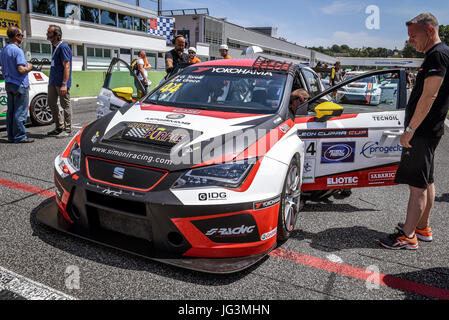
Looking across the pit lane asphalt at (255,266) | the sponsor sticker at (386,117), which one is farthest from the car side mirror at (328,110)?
the pit lane asphalt at (255,266)

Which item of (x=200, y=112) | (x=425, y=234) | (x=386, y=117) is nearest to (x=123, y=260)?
(x=200, y=112)

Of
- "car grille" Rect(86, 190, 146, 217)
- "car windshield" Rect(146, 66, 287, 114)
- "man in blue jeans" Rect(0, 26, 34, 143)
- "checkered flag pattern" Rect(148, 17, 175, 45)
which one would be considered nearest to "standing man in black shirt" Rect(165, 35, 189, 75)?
"man in blue jeans" Rect(0, 26, 34, 143)

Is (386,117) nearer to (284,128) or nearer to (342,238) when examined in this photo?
(284,128)

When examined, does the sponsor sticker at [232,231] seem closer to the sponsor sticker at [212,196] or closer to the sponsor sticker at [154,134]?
the sponsor sticker at [212,196]

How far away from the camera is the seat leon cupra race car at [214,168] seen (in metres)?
2.26

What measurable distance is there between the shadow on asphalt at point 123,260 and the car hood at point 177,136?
2.17 ft

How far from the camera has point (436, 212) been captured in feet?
12.4

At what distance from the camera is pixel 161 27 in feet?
130

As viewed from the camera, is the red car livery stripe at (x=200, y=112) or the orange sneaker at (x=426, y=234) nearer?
the red car livery stripe at (x=200, y=112)

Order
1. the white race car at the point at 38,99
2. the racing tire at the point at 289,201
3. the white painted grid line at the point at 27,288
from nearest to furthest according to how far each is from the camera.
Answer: the white painted grid line at the point at 27,288, the racing tire at the point at 289,201, the white race car at the point at 38,99

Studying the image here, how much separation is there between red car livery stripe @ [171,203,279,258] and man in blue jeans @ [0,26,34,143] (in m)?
4.64

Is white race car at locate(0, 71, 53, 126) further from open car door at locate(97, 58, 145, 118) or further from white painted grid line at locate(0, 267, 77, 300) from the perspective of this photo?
white painted grid line at locate(0, 267, 77, 300)

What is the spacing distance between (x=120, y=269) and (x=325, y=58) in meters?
128

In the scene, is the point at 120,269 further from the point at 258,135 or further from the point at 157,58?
the point at 157,58
